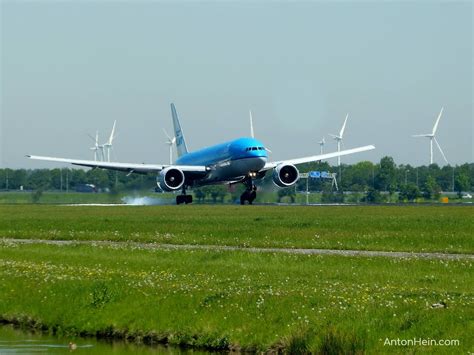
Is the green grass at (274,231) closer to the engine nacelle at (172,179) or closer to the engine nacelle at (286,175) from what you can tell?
the engine nacelle at (172,179)

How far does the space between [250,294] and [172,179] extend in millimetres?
69705

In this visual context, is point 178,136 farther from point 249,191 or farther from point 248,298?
point 248,298

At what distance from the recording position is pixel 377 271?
3081cm

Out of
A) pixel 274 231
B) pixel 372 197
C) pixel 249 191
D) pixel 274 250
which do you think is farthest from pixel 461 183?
pixel 274 250

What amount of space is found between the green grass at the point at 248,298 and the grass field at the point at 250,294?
4 centimetres

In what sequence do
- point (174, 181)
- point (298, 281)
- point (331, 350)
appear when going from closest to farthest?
point (331, 350)
point (298, 281)
point (174, 181)

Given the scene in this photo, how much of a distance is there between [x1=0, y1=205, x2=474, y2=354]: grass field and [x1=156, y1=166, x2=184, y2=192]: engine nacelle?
49752 millimetres

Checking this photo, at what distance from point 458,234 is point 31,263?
60.1ft

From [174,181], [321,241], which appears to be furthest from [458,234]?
[174,181]

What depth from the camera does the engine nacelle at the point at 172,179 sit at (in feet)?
312

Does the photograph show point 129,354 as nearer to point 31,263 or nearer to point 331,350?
point 331,350

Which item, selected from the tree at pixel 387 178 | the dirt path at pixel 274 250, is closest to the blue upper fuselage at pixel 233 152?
the dirt path at pixel 274 250

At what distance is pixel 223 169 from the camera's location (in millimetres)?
92500

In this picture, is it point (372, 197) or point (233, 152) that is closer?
point (233, 152)
